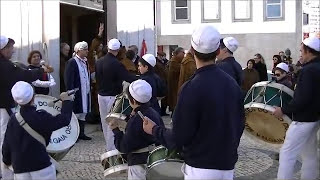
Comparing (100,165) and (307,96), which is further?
(100,165)

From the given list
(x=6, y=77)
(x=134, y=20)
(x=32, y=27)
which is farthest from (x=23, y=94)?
(x=134, y=20)

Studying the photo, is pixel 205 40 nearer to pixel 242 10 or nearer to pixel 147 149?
pixel 147 149

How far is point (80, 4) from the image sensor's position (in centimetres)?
1201

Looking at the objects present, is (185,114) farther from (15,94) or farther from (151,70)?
(151,70)

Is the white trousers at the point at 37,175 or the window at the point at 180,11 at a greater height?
the window at the point at 180,11

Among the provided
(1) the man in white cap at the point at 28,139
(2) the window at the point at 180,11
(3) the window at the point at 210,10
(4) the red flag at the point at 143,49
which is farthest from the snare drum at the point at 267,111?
(2) the window at the point at 180,11

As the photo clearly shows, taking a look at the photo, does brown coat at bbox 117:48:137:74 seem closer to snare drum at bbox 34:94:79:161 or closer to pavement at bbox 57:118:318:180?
pavement at bbox 57:118:318:180

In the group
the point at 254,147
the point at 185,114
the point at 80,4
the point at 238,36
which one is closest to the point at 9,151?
the point at 185,114

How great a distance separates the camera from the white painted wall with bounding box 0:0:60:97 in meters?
9.20

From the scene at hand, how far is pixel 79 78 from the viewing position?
915 centimetres

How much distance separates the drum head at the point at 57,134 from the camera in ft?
20.8

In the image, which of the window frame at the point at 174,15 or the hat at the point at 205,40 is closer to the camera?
the hat at the point at 205,40

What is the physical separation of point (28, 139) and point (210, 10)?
2702cm

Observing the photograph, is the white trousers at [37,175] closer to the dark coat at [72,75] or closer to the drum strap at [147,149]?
the drum strap at [147,149]
